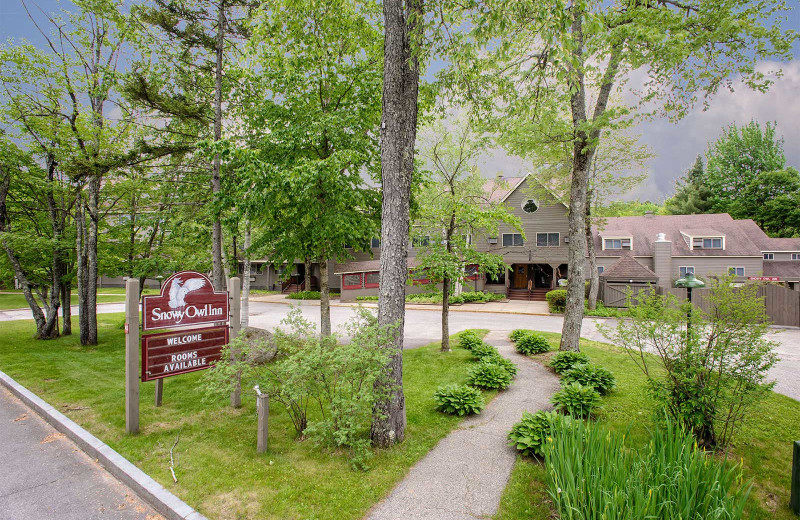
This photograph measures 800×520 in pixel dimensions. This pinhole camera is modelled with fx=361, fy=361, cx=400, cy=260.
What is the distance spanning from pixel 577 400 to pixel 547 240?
23.4m

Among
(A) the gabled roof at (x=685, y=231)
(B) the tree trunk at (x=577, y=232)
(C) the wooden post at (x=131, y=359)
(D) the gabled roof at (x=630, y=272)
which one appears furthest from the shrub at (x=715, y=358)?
(A) the gabled roof at (x=685, y=231)

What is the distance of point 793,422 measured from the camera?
590 cm

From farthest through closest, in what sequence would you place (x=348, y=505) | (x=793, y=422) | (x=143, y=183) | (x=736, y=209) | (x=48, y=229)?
(x=736, y=209) < (x=48, y=229) < (x=143, y=183) < (x=793, y=422) < (x=348, y=505)

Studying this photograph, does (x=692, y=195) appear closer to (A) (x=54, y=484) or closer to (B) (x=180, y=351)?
(B) (x=180, y=351)

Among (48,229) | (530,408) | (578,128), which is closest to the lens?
(530,408)

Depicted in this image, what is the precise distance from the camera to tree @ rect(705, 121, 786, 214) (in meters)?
41.7

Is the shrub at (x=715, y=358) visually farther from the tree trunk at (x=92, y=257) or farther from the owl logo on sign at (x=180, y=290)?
the tree trunk at (x=92, y=257)

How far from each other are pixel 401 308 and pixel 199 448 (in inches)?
Result: 134

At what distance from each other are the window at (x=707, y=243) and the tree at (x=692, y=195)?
63.5 feet

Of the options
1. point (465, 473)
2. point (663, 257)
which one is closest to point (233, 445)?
point (465, 473)

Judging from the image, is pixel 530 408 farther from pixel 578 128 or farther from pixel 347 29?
pixel 347 29

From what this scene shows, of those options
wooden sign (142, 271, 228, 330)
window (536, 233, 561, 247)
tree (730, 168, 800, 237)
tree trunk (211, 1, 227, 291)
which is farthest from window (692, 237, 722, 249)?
wooden sign (142, 271, 228, 330)

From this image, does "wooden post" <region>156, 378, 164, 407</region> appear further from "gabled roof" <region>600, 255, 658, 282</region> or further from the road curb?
"gabled roof" <region>600, 255, 658, 282</region>

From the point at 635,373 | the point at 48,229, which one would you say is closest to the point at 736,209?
the point at 635,373
